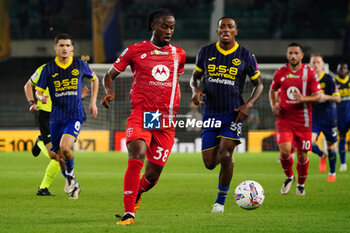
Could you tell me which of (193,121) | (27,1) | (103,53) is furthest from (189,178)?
(27,1)

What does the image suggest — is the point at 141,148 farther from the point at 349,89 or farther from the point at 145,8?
the point at 145,8

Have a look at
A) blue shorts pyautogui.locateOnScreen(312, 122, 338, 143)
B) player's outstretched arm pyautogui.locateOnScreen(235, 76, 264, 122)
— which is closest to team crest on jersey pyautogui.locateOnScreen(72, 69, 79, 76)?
player's outstretched arm pyautogui.locateOnScreen(235, 76, 264, 122)

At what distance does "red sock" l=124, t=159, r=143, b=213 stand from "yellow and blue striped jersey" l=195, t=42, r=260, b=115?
6.04ft

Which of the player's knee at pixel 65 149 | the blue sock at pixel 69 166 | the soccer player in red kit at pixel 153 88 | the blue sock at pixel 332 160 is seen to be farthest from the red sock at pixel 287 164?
the soccer player in red kit at pixel 153 88

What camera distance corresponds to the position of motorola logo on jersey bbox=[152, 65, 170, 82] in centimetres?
694

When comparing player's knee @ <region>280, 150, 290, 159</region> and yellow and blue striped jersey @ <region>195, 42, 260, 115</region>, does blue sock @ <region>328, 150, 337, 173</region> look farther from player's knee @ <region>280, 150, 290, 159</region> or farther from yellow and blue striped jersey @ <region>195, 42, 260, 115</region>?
yellow and blue striped jersey @ <region>195, 42, 260, 115</region>

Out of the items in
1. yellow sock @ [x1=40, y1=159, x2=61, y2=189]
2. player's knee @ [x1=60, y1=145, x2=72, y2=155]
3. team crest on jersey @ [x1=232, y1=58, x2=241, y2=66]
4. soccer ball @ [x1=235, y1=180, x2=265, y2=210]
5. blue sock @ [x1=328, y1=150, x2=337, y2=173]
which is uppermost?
team crest on jersey @ [x1=232, y1=58, x2=241, y2=66]

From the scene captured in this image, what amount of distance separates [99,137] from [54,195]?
1180 centimetres

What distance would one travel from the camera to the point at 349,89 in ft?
56.0

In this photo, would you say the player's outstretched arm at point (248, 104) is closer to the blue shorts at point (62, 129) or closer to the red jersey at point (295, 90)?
the red jersey at point (295, 90)

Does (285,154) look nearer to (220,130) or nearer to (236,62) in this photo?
(220,130)

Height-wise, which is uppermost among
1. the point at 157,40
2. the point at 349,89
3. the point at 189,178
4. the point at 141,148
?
the point at 157,40

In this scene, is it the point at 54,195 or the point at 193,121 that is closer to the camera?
the point at 54,195

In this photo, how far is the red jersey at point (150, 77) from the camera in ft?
22.6
